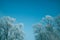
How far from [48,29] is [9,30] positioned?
1226mm

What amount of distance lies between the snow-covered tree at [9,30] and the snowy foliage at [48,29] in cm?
51

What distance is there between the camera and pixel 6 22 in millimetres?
6395

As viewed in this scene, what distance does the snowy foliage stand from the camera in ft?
20.8

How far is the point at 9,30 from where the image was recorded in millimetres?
6348

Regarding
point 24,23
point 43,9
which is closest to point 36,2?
point 43,9

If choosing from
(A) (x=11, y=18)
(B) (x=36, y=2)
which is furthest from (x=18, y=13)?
(B) (x=36, y=2)

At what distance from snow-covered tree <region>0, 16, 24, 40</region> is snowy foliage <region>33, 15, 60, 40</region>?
20.2 inches

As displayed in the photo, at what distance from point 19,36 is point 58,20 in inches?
53.2

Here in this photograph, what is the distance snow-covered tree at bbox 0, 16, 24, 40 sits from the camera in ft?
20.6

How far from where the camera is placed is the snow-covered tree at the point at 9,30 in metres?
6.29

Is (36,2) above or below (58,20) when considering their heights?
above

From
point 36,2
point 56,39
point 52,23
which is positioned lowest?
point 56,39

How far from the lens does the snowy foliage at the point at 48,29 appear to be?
6.35 m

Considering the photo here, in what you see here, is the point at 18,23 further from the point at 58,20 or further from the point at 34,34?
the point at 58,20
